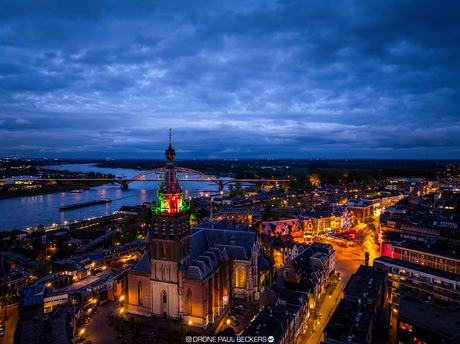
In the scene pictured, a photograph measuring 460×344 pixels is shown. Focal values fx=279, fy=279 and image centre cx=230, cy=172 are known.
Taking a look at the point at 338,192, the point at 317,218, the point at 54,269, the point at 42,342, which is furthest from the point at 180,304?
the point at 338,192

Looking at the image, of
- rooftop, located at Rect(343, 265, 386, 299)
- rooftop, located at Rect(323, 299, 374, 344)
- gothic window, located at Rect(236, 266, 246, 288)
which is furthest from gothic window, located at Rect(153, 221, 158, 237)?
rooftop, located at Rect(343, 265, 386, 299)

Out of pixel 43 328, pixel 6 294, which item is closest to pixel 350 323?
pixel 43 328

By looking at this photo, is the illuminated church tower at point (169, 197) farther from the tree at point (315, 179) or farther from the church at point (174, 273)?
the tree at point (315, 179)

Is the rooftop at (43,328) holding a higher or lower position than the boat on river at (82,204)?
higher

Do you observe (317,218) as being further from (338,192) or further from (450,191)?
(450,191)

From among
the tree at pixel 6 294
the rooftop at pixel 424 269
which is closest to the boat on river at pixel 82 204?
the tree at pixel 6 294

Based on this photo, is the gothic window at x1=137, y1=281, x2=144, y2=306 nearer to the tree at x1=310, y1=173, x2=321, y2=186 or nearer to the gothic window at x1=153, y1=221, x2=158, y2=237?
the gothic window at x1=153, y1=221, x2=158, y2=237

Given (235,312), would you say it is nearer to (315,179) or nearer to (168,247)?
(168,247)
